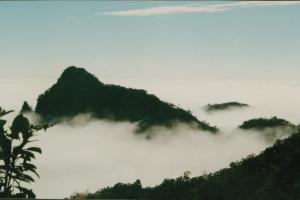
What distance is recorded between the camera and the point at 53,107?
152250mm

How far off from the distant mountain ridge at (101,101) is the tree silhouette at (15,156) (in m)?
128

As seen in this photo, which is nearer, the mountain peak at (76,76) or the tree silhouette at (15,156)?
the tree silhouette at (15,156)

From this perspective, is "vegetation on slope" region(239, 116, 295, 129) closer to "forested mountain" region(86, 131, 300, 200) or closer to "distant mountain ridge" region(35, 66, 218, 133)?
"distant mountain ridge" region(35, 66, 218, 133)

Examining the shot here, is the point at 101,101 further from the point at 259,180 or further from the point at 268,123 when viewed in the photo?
the point at 259,180

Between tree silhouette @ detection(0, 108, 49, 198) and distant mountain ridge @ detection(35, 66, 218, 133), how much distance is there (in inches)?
5055

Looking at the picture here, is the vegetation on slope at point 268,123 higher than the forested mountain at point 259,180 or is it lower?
higher

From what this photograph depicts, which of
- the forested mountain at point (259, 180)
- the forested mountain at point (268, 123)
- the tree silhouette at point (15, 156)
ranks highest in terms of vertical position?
the forested mountain at point (268, 123)

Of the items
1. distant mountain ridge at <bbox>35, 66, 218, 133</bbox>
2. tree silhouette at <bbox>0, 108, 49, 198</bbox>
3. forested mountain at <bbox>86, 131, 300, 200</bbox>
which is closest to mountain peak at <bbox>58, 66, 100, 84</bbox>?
distant mountain ridge at <bbox>35, 66, 218, 133</bbox>

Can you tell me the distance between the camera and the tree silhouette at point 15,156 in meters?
9.58

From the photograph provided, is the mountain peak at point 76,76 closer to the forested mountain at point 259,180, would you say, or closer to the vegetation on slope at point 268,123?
the vegetation on slope at point 268,123

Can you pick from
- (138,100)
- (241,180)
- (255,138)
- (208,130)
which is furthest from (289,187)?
(208,130)

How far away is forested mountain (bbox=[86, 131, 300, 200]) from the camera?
34250mm

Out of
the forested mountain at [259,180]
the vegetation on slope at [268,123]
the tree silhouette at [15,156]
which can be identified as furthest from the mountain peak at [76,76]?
the tree silhouette at [15,156]

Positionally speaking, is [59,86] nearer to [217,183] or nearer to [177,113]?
[177,113]
